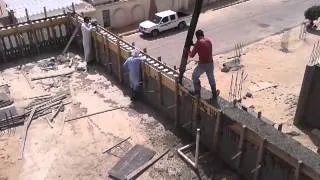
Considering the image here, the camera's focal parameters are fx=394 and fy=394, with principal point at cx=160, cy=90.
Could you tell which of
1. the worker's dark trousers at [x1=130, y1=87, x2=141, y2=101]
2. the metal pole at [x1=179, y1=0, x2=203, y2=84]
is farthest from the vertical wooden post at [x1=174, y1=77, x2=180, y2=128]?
the worker's dark trousers at [x1=130, y1=87, x2=141, y2=101]

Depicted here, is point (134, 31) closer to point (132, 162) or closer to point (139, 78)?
point (139, 78)

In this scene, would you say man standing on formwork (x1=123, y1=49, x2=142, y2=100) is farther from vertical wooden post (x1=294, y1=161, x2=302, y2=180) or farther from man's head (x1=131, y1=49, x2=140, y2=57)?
vertical wooden post (x1=294, y1=161, x2=302, y2=180)

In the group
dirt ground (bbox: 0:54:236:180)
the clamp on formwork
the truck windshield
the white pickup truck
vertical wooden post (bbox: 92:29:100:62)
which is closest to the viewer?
the clamp on formwork

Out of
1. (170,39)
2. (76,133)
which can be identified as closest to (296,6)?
(170,39)

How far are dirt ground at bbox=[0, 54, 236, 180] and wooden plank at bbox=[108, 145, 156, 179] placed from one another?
229mm

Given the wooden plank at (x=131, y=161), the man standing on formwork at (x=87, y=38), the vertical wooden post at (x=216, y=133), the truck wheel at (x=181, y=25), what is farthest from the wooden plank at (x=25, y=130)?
the truck wheel at (x=181, y=25)

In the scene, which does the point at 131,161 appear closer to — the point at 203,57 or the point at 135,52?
the point at 203,57

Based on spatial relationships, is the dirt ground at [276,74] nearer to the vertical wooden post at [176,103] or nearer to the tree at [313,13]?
the tree at [313,13]

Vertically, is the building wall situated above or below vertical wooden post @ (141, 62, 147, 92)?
below

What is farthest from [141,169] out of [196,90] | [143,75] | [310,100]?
[310,100]

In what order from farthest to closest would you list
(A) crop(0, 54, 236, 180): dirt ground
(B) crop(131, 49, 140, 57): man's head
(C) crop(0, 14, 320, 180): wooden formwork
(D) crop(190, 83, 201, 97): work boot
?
(B) crop(131, 49, 140, 57): man's head, (D) crop(190, 83, 201, 97): work boot, (A) crop(0, 54, 236, 180): dirt ground, (C) crop(0, 14, 320, 180): wooden formwork

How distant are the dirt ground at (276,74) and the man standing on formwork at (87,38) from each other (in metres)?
6.05

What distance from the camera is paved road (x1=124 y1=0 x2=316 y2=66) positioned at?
26594 mm

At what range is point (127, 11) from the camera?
30359mm
